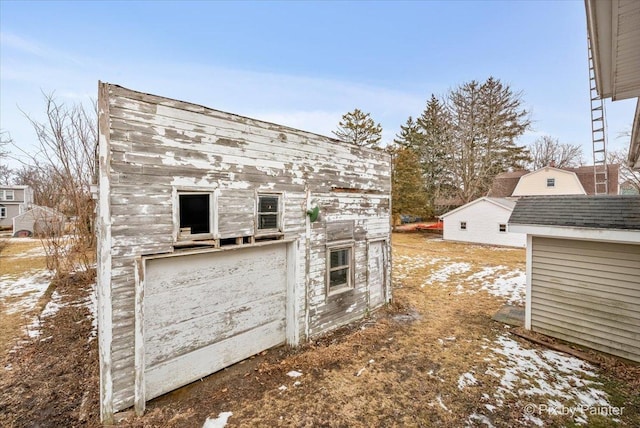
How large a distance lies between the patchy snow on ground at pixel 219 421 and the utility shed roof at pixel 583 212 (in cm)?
654

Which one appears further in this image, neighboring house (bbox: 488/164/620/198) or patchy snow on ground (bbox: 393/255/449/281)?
neighboring house (bbox: 488/164/620/198)

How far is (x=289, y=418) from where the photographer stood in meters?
3.45

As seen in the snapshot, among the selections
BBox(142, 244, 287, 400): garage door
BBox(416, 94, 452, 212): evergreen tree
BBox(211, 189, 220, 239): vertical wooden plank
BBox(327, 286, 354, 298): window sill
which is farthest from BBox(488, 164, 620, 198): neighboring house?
BBox(211, 189, 220, 239): vertical wooden plank

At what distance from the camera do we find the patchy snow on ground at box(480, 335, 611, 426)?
12.0 feet

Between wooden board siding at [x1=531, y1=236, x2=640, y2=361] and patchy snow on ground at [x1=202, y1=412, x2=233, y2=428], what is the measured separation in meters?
6.45

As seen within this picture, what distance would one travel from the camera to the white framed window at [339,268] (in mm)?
5867

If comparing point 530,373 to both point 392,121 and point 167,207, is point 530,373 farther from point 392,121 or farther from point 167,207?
point 392,121

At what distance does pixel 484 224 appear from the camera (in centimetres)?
1783

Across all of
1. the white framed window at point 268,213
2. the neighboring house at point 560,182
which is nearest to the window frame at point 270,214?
the white framed window at point 268,213

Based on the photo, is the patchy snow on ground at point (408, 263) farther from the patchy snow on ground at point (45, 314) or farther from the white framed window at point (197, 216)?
the patchy snow on ground at point (45, 314)

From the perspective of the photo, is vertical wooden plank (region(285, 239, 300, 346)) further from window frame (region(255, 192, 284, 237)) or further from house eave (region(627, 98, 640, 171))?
house eave (region(627, 98, 640, 171))

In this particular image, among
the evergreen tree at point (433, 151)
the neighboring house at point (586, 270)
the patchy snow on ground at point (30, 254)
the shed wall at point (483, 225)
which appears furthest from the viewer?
the evergreen tree at point (433, 151)

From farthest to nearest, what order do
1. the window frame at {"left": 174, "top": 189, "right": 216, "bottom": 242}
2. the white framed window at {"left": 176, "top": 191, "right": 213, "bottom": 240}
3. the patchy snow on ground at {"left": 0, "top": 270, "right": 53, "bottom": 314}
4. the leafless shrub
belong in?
the leafless shrub, the patchy snow on ground at {"left": 0, "top": 270, "right": 53, "bottom": 314}, the white framed window at {"left": 176, "top": 191, "right": 213, "bottom": 240}, the window frame at {"left": 174, "top": 189, "right": 216, "bottom": 242}

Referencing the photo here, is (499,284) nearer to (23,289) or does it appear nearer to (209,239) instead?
(209,239)
